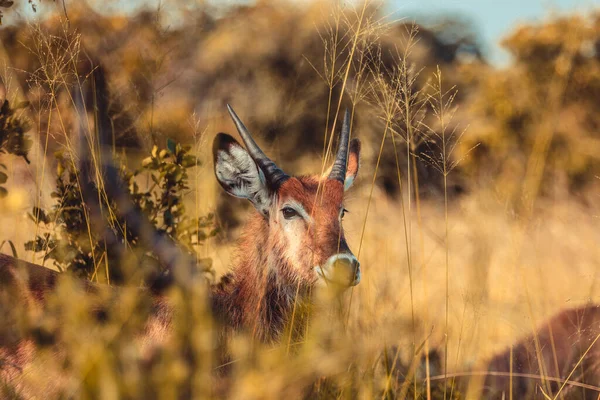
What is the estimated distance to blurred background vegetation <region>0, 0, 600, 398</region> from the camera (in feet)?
16.3

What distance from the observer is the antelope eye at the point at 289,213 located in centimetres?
387

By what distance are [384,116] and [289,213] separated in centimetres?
171

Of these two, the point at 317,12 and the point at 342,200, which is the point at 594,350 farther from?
the point at 317,12

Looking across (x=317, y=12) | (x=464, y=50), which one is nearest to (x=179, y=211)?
(x=317, y=12)

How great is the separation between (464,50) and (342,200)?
12938 mm

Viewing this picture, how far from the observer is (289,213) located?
3873 mm

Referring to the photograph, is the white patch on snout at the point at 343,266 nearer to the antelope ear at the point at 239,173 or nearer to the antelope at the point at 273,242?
the antelope at the point at 273,242

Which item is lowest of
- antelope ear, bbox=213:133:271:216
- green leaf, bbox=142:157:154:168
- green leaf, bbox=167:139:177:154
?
antelope ear, bbox=213:133:271:216

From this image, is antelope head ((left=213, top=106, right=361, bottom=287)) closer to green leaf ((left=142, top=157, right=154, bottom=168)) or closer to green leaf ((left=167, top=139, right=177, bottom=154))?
green leaf ((left=167, top=139, right=177, bottom=154))

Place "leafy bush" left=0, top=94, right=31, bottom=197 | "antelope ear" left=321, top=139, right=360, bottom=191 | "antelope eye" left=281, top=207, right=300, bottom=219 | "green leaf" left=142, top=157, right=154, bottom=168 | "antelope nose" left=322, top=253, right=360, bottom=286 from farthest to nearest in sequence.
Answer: "green leaf" left=142, top=157, right=154, bottom=168
"antelope ear" left=321, top=139, right=360, bottom=191
"antelope eye" left=281, top=207, right=300, bottom=219
"leafy bush" left=0, top=94, right=31, bottom=197
"antelope nose" left=322, top=253, right=360, bottom=286

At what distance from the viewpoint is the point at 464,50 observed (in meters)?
16.0

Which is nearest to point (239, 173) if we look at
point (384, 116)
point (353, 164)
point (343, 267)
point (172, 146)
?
point (172, 146)

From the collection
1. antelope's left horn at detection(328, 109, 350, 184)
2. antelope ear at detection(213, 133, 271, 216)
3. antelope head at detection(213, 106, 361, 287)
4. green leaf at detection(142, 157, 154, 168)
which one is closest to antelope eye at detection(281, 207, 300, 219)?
antelope head at detection(213, 106, 361, 287)

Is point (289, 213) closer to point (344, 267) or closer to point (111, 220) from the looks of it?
point (344, 267)
